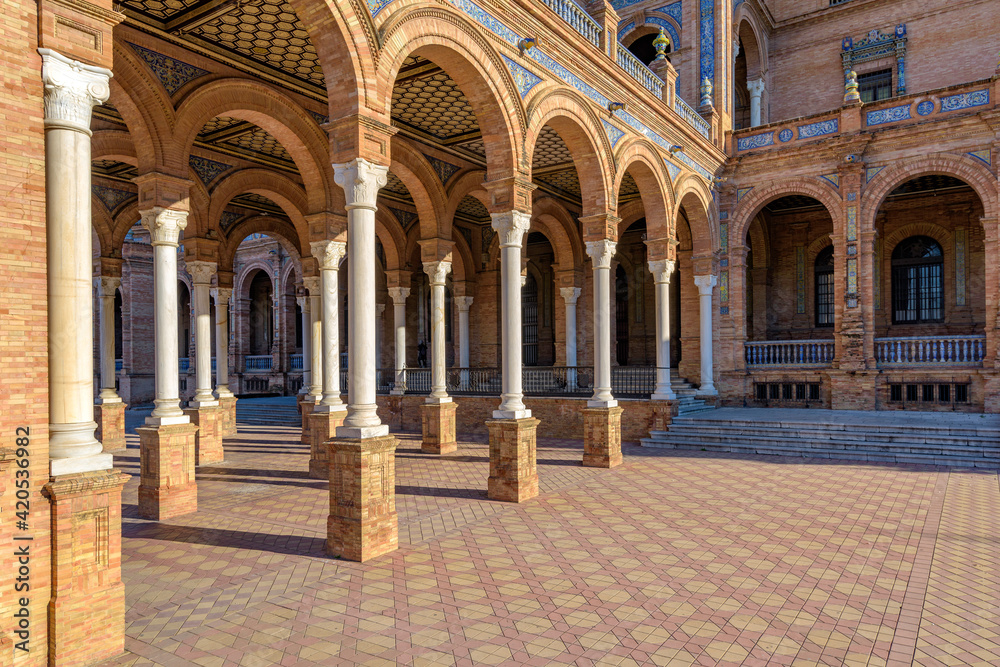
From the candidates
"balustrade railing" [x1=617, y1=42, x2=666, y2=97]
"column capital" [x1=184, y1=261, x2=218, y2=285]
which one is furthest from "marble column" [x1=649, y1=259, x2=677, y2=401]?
"column capital" [x1=184, y1=261, x2=218, y2=285]

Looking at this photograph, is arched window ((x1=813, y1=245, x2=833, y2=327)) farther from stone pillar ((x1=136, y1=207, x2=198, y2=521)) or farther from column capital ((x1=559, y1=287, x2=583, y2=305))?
stone pillar ((x1=136, y1=207, x2=198, y2=521))

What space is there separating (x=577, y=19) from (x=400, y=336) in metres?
9.01

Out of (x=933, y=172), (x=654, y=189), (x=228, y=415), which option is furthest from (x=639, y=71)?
(x=228, y=415)

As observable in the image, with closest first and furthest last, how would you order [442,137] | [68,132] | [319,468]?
1. [68,132]
2. [319,468]
3. [442,137]

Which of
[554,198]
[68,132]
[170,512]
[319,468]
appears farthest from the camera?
[554,198]

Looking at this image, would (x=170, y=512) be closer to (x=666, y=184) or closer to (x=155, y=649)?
(x=155, y=649)

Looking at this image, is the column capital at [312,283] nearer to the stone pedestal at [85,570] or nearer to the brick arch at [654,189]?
the brick arch at [654,189]

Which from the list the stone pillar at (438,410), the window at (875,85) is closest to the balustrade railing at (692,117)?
the stone pillar at (438,410)

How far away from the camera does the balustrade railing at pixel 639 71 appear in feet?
41.0

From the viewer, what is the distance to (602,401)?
11320mm

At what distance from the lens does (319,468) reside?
35.7ft

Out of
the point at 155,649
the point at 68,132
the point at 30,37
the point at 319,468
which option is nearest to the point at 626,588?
the point at 155,649

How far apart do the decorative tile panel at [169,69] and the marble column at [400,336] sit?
8.45 metres

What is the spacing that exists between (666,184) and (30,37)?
11.9 metres
